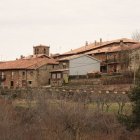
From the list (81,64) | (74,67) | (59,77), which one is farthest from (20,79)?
(81,64)

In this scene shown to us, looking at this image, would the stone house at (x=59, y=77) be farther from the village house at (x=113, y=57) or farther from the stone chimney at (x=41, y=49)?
the stone chimney at (x=41, y=49)

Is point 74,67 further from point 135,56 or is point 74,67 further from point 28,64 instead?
point 135,56

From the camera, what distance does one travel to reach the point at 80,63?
60562mm

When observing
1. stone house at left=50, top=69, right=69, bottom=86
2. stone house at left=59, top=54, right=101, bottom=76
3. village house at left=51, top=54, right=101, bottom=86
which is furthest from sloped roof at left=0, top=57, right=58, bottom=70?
stone house at left=50, top=69, right=69, bottom=86

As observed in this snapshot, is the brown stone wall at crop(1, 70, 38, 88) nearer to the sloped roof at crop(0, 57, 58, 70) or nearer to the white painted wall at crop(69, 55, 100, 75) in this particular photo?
the sloped roof at crop(0, 57, 58, 70)

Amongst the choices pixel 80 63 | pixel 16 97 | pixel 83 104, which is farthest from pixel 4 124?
pixel 80 63

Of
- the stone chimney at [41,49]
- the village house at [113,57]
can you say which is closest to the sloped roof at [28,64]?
the village house at [113,57]

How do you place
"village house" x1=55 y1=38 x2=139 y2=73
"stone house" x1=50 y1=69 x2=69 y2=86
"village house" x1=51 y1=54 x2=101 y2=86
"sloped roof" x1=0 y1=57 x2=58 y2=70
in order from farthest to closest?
Answer: "sloped roof" x1=0 y1=57 x2=58 y2=70 → "village house" x1=55 y1=38 x2=139 y2=73 → "village house" x1=51 y1=54 x2=101 y2=86 → "stone house" x1=50 y1=69 x2=69 y2=86

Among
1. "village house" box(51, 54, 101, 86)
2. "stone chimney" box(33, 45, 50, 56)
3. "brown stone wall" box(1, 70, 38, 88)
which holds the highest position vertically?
"stone chimney" box(33, 45, 50, 56)

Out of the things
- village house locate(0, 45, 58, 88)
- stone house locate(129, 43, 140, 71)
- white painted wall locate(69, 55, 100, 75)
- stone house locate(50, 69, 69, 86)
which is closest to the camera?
stone house locate(50, 69, 69, 86)

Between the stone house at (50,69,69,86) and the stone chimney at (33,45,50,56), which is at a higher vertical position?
the stone chimney at (33,45,50,56)

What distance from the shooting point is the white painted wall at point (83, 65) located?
196 ft

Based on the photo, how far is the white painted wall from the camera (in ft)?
196

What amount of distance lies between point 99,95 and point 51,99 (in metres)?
4.40
